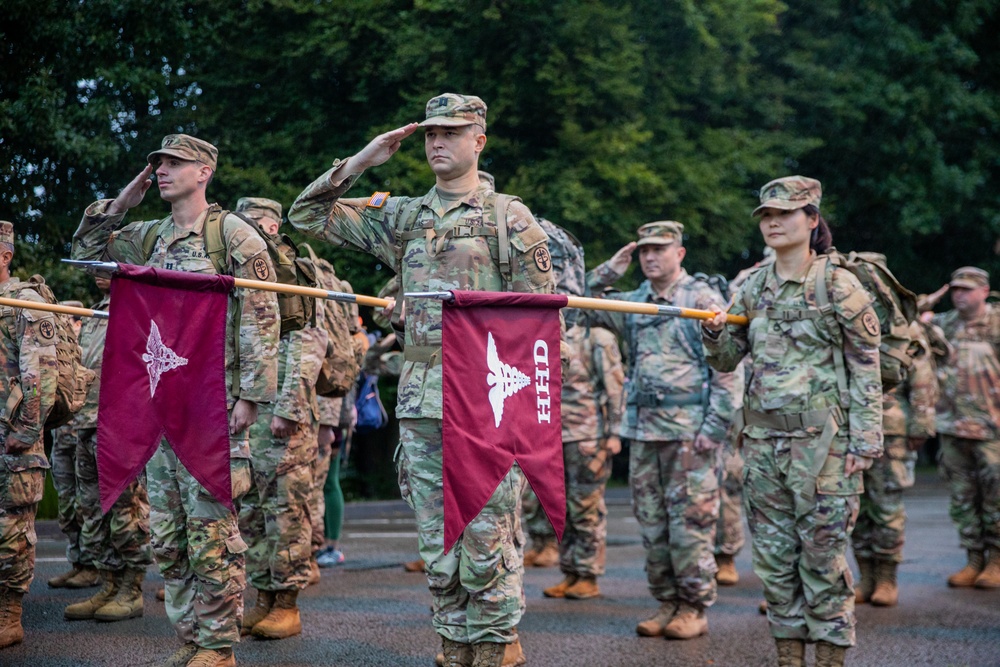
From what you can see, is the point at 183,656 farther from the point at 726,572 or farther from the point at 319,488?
the point at 726,572

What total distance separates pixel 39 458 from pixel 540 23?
13.5 m

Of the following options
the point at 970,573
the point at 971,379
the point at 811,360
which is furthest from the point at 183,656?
the point at 971,379

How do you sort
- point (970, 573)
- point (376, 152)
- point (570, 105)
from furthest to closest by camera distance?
point (570, 105), point (970, 573), point (376, 152)

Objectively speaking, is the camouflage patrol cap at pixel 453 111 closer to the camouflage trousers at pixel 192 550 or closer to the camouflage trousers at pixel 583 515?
the camouflage trousers at pixel 192 550

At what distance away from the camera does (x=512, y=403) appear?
6.00 metres

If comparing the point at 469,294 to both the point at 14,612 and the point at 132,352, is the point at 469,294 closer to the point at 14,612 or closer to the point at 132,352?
the point at 132,352

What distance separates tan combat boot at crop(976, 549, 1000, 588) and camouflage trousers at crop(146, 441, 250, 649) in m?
7.17

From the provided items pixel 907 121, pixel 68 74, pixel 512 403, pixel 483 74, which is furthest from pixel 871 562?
pixel 907 121

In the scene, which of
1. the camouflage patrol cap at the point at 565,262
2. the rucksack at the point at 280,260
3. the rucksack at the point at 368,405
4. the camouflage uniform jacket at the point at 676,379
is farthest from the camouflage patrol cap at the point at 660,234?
the rucksack at the point at 368,405

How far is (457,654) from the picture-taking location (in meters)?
6.02

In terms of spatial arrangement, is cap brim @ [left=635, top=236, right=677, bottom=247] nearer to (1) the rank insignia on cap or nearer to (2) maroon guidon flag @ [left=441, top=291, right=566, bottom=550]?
(1) the rank insignia on cap

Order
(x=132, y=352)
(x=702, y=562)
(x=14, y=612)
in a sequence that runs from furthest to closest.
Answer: (x=702, y=562)
(x=14, y=612)
(x=132, y=352)

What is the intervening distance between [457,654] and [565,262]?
12.2ft

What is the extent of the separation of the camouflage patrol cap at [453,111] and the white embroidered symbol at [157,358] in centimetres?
169
